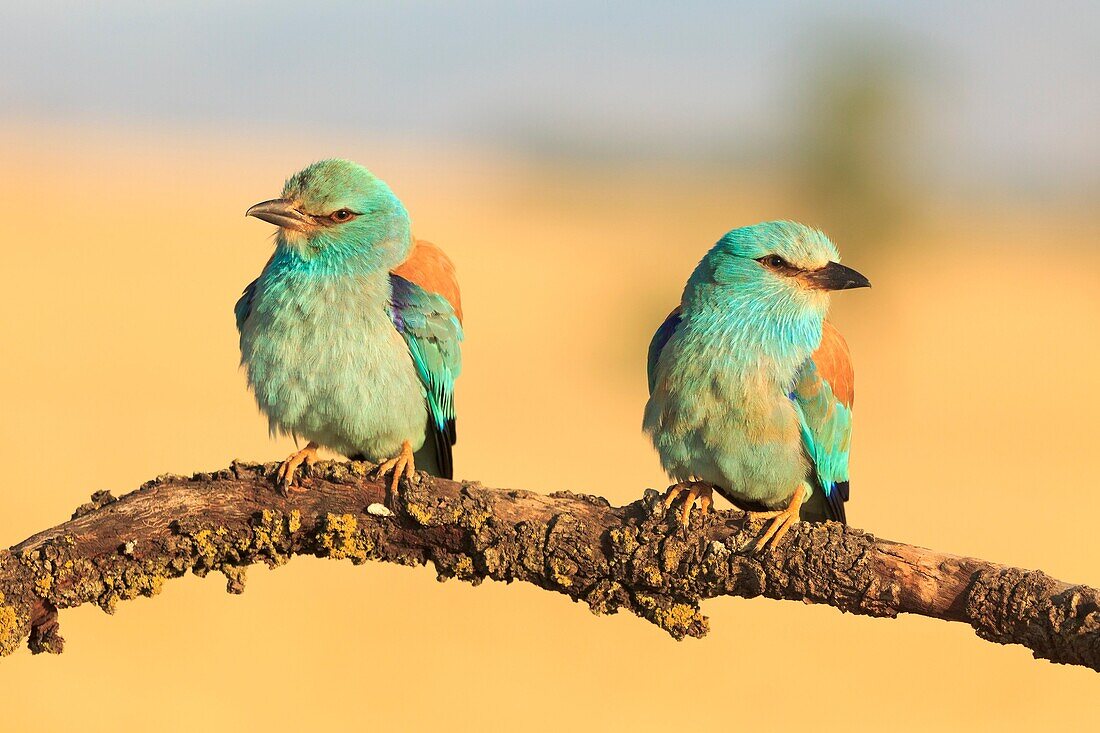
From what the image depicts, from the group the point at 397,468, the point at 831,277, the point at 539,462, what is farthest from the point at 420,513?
the point at 539,462

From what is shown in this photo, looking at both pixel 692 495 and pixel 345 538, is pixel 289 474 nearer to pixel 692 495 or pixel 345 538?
pixel 345 538

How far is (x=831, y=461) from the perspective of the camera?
17.9 ft

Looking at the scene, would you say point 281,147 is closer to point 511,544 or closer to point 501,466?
point 501,466

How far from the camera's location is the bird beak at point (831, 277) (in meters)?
5.35

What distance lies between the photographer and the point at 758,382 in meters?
5.28

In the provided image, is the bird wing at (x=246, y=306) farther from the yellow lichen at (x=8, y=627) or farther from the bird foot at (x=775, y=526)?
the bird foot at (x=775, y=526)

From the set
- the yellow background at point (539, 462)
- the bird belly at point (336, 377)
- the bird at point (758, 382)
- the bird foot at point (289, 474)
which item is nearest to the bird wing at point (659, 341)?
the bird at point (758, 382)

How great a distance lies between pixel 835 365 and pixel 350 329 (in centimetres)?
193

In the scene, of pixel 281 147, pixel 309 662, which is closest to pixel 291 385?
pixel 309 662

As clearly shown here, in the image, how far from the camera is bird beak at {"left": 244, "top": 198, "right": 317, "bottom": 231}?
5.62 m

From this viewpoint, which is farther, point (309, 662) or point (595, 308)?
point (595, 308)

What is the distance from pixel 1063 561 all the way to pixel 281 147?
70.8m

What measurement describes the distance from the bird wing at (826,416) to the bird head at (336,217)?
1775mm

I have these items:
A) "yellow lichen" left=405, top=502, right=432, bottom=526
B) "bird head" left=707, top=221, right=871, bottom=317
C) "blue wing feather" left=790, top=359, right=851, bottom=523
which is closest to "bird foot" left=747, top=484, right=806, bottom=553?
"blue wing feather" left=790, top=359, right=851, bottom=523
